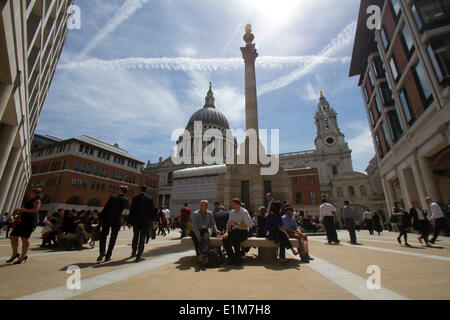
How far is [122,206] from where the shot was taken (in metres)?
6.05

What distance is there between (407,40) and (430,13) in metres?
2.34

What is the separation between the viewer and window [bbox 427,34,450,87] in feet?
43.5

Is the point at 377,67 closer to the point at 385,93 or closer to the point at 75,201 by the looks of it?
the point at 385,93

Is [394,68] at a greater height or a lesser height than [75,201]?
greater

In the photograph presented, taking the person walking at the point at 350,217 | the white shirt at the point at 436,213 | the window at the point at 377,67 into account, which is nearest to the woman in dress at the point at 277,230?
the person walking at the point at 350,217

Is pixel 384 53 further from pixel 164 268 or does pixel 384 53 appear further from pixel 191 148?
pixel 191 148

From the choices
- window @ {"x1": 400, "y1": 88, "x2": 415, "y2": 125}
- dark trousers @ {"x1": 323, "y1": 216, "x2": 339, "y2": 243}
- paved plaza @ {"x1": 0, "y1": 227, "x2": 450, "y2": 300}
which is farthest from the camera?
window @ {"x1": 400, "y1": 88, "x2": 415, "y2": 125}

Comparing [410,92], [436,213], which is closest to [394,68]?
[410,92]

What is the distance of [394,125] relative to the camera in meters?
21.7

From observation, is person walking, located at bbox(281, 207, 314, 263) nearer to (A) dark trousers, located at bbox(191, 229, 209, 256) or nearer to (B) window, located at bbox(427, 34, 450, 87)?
(A) dark trousers, located at bbox(191, 229, 209, 256)

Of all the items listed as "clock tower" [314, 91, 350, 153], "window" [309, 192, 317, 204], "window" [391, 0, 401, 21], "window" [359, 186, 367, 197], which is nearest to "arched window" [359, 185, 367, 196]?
"window" [359, 186, 367, 197]

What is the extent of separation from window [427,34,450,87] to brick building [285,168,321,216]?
32569mm
